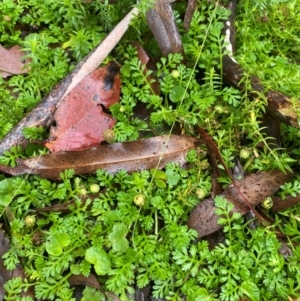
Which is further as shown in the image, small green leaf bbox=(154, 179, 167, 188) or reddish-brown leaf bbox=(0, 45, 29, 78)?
reddish-brown leaf bbox=(0, 45, 29, 78)

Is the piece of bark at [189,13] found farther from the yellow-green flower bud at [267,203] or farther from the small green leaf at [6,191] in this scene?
the small green leaf at [6,191]

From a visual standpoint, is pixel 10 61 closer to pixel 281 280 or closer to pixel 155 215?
pixel 155 215

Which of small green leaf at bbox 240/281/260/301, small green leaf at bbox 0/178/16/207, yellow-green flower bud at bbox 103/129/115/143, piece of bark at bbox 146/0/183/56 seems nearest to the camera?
small green leaf at bbox 240/281/260/301

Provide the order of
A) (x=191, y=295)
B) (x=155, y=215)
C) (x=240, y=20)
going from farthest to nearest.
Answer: (x=240, y=20), (x=155, y=215), (x=191, y=295)

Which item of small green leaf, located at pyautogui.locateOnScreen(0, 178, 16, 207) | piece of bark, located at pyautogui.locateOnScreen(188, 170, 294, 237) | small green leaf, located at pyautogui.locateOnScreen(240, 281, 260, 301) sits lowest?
small green leaf, located at pyautogui.locateOnScreen(240, 281, 260, 301)

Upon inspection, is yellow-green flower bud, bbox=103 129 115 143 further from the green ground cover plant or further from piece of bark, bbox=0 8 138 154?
piece of bark, bbox=0 8 138 154

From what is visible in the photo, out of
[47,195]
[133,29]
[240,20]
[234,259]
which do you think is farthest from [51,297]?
[240,20]

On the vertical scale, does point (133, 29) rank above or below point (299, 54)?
above

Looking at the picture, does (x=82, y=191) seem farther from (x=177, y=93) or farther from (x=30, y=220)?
(x=177, y=93)

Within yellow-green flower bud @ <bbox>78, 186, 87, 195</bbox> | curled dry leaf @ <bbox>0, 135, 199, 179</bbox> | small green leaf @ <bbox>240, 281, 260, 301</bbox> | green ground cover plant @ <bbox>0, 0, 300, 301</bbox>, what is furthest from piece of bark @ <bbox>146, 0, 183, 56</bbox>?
small green leaf @ <bbox>240, 281, 260, 301</bbox>
